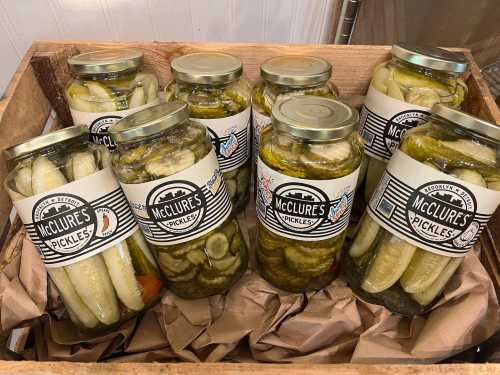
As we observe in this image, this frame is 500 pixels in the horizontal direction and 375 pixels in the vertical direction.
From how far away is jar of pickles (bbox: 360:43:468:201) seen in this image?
0.64m

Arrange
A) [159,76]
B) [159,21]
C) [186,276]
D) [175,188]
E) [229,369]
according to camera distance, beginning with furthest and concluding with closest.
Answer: [159,21]
[159,76]
[186,276]
[175,188]
[229,369]

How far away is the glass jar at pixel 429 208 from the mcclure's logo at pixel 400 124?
0.07 m

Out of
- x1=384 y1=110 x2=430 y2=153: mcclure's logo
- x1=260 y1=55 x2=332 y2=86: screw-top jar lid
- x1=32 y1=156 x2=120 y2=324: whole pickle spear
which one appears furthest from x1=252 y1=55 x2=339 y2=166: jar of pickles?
x1=32 y1=156 x2=120 y2=324: whole pickle spear

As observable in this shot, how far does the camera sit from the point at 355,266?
67 cm

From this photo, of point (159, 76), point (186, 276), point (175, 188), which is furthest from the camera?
point (159, 76)

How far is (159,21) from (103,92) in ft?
1.77

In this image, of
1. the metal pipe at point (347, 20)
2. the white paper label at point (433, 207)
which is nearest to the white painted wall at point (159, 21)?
the metal pipe at point (347, 20)

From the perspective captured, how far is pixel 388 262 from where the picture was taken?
60 cm

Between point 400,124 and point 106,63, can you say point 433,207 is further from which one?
point 106,63

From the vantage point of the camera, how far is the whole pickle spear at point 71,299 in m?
0.59

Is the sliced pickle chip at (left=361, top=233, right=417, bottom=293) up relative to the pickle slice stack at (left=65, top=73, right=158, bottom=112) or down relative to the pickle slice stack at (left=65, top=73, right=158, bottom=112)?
down

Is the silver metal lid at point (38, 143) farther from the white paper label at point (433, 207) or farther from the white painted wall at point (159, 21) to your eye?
the white painted wall at point (159, 21)

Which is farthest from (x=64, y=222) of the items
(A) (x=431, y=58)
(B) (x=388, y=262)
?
(A) (x=431, y=58)

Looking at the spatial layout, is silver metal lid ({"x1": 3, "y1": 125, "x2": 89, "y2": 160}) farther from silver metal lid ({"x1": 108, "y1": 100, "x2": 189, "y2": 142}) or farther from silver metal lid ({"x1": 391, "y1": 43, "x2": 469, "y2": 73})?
silver metal lid ({"x1": 391, "y1": 43, "x2": 469, "y2": 73})
